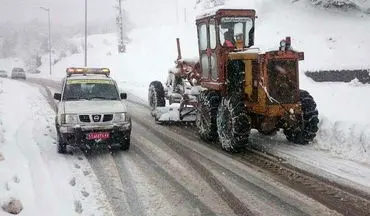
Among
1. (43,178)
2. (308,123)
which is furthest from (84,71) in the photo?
(308,123)

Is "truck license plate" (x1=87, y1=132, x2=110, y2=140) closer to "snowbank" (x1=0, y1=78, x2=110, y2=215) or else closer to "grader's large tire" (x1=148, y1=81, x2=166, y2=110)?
"snowbank" (x1=0, y1=78, x2=110, y2=215)

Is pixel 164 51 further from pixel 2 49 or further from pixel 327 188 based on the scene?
pixel 2 49

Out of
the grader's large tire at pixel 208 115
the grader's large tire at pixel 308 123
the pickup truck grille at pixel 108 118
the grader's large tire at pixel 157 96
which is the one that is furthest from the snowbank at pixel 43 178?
the grader's large tire at pixel 308 123

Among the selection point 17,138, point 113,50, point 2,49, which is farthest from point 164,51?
point 2,49

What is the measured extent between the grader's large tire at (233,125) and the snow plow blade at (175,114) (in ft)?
12.0

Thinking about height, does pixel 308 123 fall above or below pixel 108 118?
below

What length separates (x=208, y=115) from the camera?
11711 mm

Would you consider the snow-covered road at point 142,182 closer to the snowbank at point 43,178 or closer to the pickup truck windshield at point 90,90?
the snowbank at point 43,178

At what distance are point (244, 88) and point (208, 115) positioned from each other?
1242mm

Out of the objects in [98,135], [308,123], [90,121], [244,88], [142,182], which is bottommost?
[142,182]

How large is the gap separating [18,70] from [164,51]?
622 inches

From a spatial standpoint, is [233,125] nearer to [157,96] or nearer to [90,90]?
[90,90]

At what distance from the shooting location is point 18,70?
49594 millimetres

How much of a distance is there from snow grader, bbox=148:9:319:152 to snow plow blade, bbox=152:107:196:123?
1.31 meters
